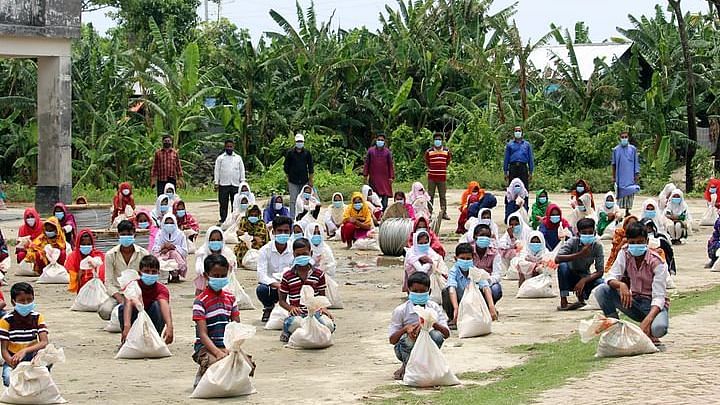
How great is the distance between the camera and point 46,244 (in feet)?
60.6

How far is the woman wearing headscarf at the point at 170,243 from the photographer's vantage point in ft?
56.2

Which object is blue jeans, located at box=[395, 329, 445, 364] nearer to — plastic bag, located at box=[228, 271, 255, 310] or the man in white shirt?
the man in white shirt

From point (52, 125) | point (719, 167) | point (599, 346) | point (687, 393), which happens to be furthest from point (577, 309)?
point (719, 167)

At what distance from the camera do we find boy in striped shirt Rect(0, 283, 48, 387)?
33.4 ft

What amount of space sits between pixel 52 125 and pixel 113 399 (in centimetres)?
1859

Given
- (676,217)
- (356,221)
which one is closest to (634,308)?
(676,217)

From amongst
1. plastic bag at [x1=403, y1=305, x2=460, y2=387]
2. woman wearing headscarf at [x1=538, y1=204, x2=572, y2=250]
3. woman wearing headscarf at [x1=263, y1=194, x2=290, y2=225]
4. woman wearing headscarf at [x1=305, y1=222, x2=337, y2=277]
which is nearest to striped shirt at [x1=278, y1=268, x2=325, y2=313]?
woman wearing headscarf at [x1=305, y1=222, x2=337, y2=277]

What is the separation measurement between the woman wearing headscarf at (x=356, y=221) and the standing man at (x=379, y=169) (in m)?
2.62

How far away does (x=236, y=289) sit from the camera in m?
15.1

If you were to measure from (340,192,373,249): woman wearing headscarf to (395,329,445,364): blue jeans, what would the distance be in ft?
37.0

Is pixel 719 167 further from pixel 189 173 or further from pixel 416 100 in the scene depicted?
pixel 189 173

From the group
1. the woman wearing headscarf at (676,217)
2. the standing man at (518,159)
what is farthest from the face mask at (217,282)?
the standing man at (518,159)

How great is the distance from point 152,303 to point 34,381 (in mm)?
2437

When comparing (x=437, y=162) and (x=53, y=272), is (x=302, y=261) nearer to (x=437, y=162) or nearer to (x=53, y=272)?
(x=53, y=272)
